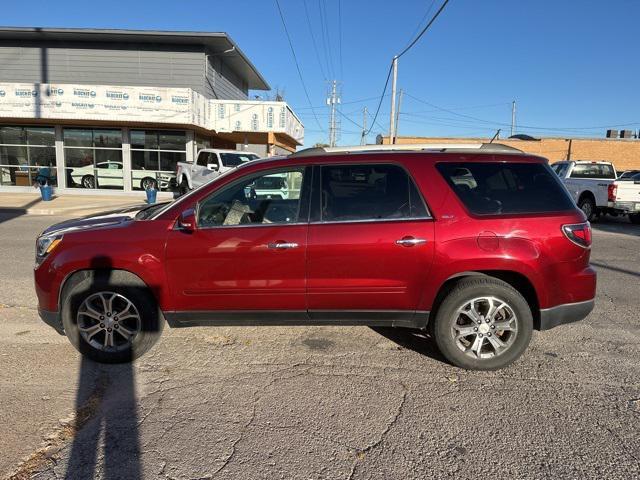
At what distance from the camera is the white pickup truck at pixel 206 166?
1756cm

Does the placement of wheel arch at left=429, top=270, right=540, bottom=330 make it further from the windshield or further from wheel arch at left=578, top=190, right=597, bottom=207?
the windshield

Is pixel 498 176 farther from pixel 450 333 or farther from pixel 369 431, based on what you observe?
pixel 369 431

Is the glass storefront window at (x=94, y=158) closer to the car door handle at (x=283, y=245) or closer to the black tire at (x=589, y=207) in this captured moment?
the black tire at (x=589, y=207)

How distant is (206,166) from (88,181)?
27.2ft

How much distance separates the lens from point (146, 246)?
3693 mm

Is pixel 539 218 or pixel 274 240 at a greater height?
pixel 539 218

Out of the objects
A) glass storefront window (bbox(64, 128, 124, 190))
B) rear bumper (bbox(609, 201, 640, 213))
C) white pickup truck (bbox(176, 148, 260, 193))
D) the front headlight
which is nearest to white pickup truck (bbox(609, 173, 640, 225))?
rear bumper (bbox(609, 201, 640, 213))

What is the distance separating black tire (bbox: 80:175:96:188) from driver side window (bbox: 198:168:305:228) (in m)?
21.4

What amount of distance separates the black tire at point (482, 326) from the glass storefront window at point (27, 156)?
23.2 meters

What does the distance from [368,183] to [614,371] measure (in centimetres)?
262

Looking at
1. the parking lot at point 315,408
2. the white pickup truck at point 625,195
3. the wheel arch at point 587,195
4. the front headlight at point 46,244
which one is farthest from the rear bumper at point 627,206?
the front headlight at point 46,244

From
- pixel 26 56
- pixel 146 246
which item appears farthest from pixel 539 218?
pixel 26 56

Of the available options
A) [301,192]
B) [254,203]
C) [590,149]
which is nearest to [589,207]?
[301,192]

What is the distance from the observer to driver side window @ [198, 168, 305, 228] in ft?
12.4
